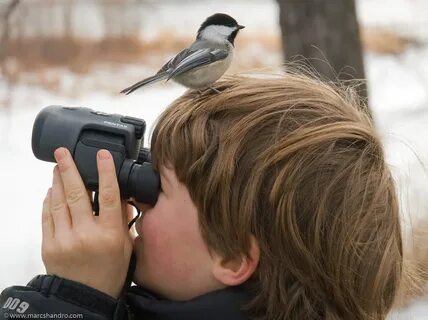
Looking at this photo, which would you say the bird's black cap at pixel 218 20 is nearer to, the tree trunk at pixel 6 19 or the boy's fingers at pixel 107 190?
the boy's fingers at pixel 107 190

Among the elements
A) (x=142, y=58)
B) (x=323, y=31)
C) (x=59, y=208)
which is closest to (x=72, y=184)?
(x=59, y=208)

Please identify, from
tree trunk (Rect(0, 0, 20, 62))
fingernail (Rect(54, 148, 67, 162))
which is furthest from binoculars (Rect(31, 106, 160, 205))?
tree trunk (Rect(0, 0, 20, 62))

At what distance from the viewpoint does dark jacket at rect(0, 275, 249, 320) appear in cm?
104

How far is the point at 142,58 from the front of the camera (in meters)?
5.16

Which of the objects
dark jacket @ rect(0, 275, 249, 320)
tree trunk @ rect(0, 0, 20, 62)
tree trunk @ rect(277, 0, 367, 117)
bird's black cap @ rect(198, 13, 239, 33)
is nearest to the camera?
dark jacket @ rect(0, 275, 249, 320)

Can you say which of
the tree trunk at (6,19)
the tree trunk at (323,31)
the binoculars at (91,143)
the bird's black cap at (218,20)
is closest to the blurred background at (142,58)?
the tree trunk at (323,31)

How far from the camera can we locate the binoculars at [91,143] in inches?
43.4

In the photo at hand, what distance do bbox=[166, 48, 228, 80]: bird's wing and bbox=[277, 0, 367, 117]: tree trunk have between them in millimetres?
1182

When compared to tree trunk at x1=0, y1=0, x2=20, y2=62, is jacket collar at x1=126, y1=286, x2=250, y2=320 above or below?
below

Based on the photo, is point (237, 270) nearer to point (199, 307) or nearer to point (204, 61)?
point (199, 307)

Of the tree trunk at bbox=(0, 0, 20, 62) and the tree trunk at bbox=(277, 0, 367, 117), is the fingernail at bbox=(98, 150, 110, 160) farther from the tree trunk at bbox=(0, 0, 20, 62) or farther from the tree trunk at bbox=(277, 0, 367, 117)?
the tree trunk at bbox=(277, 0, 367, 117)

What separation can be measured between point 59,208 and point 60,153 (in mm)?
67

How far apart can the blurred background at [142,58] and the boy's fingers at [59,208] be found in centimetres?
124

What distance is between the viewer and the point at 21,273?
9.50ft
